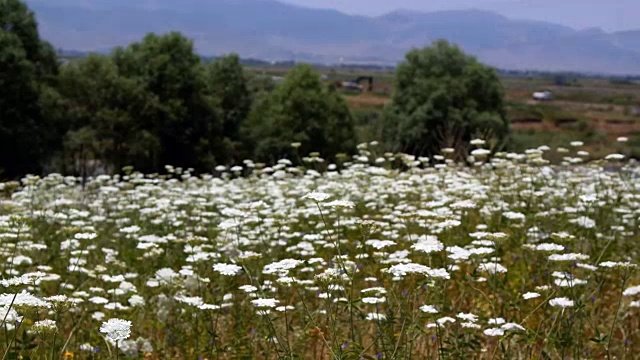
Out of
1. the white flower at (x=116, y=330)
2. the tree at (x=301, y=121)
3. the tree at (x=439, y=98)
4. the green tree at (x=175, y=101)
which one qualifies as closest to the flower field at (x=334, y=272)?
the white flower at (x=116, y=330)

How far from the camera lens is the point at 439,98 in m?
32.2

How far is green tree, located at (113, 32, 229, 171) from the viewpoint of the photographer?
3055cm

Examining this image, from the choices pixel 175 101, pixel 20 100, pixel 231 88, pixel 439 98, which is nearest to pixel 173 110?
pixel 175 101

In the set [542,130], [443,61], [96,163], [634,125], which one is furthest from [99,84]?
[634,125]

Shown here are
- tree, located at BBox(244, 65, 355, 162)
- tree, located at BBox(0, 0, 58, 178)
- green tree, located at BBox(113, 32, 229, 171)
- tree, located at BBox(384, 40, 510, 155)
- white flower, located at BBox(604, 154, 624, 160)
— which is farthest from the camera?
tree, located at BBox(244, 65, 355, 162)

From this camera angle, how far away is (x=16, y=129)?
25797 millimetres

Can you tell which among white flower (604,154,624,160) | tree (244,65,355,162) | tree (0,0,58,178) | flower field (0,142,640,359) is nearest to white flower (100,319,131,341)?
flower field (0,142,640,359)

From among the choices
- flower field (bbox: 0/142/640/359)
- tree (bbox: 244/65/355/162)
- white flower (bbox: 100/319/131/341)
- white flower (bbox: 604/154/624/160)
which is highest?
white flower (bbox: 100/319/131/341)

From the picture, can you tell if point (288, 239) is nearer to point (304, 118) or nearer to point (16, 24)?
point (16, 24)

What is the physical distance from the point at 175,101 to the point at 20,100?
20.9ft

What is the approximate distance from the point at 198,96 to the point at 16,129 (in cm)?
834

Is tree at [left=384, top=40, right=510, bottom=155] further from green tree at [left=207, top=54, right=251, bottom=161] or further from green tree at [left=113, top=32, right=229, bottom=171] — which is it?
green tree at [left=207, top=54, right=251, bottom=161]

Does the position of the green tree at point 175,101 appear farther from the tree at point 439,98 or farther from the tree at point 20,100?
the tree at point 439,98

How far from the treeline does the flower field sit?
58.9 feet
